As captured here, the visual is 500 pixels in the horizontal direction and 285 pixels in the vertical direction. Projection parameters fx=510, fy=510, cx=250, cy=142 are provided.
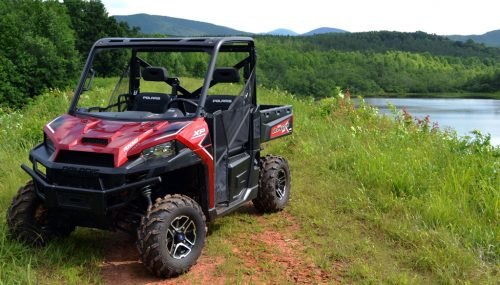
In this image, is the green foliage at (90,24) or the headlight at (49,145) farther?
the green foliage at (90,24)

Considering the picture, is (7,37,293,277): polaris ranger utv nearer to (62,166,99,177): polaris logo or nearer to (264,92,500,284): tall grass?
(62,166,99,177): polaris logo

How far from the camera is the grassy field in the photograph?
4.05m

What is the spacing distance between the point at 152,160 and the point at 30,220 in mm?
1252

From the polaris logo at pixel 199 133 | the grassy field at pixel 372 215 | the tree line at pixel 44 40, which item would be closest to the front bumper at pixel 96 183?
the polaris logo at pixel 199 133

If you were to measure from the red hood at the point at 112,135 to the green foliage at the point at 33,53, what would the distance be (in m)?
36.9

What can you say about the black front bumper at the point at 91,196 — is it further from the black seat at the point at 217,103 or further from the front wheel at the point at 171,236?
the black seat at the point at 217,103

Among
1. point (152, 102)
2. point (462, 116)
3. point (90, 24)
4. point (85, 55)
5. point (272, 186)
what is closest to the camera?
point (152, 102)

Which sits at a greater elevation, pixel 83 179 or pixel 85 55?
pixel 83 179

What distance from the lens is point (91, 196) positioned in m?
3.69

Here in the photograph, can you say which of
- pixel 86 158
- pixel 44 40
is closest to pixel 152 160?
pixel 86 158

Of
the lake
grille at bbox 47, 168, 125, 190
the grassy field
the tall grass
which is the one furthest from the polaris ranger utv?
the lake

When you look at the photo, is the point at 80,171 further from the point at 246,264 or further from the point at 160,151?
the point at 246,264

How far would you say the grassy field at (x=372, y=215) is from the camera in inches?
159

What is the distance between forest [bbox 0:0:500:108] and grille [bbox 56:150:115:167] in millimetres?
28249
